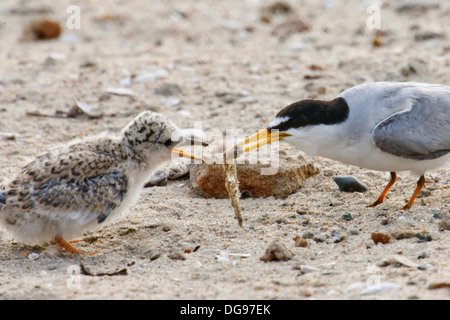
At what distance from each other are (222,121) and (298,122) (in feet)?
6.38

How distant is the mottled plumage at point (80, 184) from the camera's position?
4344 millimetres

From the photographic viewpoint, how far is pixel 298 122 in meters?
4.75

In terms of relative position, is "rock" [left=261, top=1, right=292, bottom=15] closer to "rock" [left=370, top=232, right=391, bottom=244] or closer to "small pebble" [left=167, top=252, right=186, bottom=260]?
"rock" [left=370, top=232, right=391, bottom=244]

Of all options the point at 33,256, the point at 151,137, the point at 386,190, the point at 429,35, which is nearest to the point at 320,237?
the point at 386,190

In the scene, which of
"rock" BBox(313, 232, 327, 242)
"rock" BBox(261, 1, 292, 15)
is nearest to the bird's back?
"rock" BBox(313, 232, 327, 242)

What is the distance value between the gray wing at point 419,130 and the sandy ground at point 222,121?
43 cm

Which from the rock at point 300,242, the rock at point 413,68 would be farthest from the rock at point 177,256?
the rock at point 413,68

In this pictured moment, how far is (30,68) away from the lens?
8.20 m

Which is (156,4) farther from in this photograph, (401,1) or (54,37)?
(401,1)

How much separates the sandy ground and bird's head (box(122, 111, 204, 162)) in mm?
500

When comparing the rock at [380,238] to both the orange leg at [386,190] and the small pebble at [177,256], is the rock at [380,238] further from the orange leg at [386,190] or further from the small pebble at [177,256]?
the small pebble at [177,256]

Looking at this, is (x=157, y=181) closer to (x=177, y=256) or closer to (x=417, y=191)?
(x=177, y=256)
